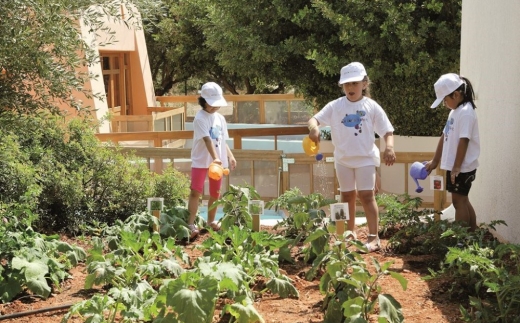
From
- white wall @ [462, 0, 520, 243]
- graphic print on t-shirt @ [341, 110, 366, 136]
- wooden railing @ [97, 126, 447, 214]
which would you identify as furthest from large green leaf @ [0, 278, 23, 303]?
wooden railing @ [97, 126, 447, 214]

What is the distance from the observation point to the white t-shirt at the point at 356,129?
22.1ft

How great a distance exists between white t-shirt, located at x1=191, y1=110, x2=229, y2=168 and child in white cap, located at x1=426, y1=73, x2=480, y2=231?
6.34 ft

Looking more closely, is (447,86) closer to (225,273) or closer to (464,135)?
(464,135)

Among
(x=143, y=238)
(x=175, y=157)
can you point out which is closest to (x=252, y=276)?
(x=143, y=238)

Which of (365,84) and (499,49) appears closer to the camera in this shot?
(365,84)

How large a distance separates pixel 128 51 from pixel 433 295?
19456 mm

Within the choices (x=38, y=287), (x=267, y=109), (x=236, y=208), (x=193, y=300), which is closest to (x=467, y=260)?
(x=193, y=300)

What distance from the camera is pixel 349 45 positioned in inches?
586

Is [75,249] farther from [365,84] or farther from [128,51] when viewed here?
[128,51]

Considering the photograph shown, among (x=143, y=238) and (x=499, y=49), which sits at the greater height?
(x=499, y=49)

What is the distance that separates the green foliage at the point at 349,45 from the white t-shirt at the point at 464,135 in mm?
7115

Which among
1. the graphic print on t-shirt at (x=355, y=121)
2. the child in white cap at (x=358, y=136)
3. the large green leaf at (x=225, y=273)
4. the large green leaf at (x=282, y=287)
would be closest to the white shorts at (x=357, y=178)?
the child in white cap at (x=358, y=136)

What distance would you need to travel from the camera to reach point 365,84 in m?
6.93

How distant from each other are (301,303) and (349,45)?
33.0 ft
